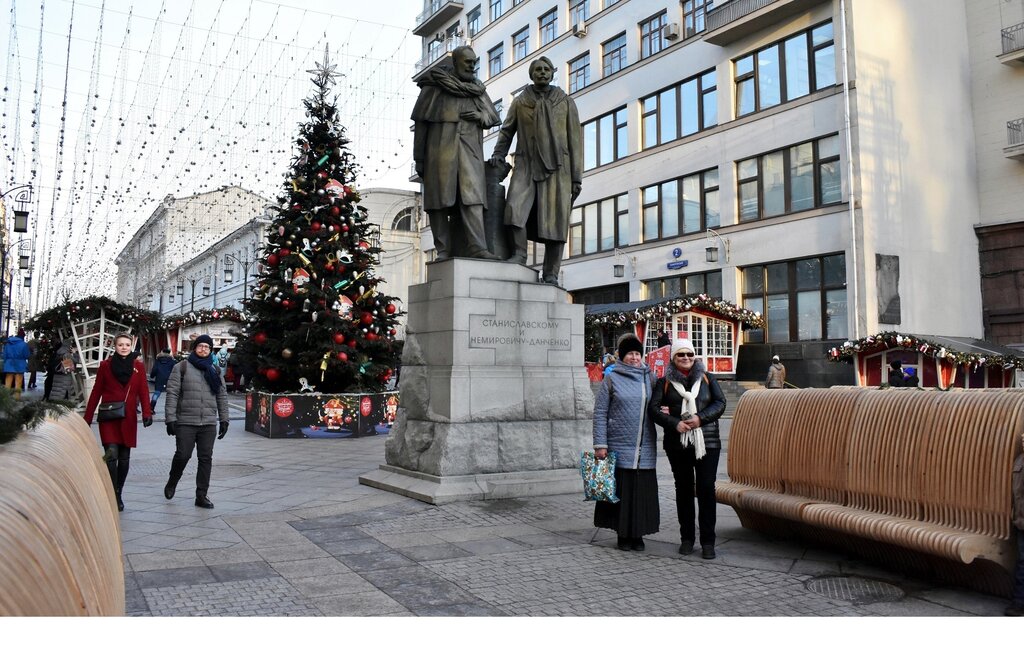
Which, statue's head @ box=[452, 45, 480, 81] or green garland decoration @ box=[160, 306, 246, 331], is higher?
statue's head @ box=[452, 45, 480, 81]

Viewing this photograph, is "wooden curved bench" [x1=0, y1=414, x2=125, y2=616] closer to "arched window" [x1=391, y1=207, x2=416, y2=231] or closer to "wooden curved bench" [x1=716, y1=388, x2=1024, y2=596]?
"wooden curved bench" [x1=716, y1=388, x2=1024, y2=596]

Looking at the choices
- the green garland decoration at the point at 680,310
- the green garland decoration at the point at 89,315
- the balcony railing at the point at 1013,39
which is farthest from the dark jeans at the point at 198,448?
the balcony railing at the point at 1013,39

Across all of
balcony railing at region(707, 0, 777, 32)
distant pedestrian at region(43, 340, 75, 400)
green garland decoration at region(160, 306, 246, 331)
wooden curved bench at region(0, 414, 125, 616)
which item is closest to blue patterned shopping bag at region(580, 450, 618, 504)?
wooden curved bench at region(0, 414, 125, 616)

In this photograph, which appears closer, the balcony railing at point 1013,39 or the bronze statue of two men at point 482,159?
the bronze statue of two men at point 482,159

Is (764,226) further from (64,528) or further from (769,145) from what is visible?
(64,528)

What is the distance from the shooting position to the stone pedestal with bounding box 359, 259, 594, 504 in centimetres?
862

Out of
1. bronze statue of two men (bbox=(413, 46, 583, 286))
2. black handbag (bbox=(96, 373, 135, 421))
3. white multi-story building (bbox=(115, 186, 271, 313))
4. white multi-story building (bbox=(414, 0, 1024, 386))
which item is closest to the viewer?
black handbag (bbox=(96, 373, 135, 421))

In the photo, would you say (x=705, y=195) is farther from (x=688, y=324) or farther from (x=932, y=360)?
(x=932, y=360)

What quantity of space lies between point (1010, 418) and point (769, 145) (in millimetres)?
25658

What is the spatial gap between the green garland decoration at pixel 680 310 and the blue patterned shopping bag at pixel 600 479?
19.9 meters

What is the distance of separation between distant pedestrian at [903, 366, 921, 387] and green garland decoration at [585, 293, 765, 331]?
665 cm

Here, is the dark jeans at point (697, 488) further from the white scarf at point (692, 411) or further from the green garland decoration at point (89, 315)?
the green garland decoration at point (89, 315)

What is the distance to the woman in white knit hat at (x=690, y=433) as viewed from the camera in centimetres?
604

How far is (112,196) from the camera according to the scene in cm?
1478
